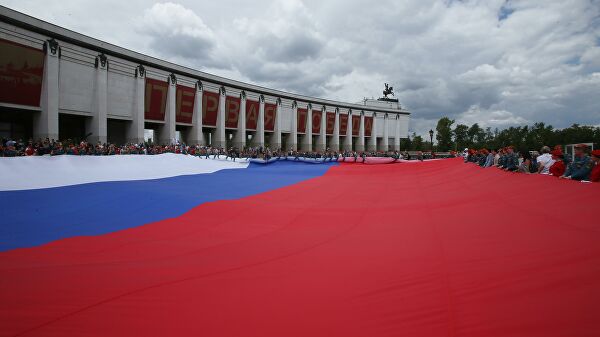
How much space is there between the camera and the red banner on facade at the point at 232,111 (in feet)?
137

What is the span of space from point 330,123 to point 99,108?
131 feet

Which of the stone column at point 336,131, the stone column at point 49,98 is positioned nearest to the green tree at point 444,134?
the stone column at point 336,131

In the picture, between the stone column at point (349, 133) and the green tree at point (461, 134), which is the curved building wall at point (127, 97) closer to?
the stone column at point (349, 133)

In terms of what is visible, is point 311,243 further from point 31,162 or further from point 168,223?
point 31,162

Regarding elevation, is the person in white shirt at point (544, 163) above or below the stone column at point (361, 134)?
below

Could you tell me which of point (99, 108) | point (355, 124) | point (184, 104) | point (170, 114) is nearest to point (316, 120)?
point (355, 124)

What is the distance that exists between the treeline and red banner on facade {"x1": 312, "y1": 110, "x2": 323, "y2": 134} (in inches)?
1309

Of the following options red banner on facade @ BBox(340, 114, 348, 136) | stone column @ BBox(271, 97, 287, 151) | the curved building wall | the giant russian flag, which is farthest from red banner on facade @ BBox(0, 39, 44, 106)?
red banner on facade @ BBox(340, 114, 348, 136)

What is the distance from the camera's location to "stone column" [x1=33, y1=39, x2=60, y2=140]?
2339 centimetres

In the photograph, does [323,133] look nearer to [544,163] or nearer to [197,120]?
[197,120]

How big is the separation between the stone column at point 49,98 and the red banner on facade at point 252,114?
23.9m

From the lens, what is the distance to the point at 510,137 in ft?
297

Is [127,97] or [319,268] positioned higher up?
[127,97]

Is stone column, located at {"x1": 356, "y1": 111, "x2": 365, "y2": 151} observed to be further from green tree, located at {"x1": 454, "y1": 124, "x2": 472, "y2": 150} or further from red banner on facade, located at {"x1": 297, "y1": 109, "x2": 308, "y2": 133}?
green tree, located at {"x1": 454, "y1": 124, "x2": 472, "y2": 150}
